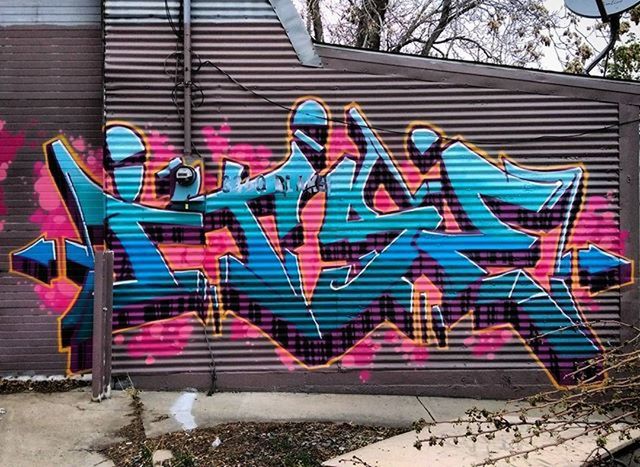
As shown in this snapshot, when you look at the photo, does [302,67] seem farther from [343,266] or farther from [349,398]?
[349,398]

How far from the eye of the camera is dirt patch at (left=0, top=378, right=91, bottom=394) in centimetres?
609

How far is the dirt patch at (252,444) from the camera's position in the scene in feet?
14.7

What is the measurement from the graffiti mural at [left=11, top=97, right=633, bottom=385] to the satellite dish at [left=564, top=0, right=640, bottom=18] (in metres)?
1.86

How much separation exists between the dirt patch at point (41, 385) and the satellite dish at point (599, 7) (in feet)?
22.5

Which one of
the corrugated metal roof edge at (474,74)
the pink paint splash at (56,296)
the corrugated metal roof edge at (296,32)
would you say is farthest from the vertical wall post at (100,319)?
the corrugated metal roof edge at (474,74)

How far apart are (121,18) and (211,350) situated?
359cm

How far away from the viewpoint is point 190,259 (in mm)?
6152

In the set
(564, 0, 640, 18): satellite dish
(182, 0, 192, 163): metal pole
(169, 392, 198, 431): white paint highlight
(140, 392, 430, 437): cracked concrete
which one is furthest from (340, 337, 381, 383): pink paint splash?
(564, 0, 640, 18): satellite dish

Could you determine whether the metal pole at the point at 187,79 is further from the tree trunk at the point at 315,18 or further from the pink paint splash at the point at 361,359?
the tree trunk at the point at 315,18

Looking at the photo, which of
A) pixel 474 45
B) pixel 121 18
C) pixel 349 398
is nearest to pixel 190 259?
pixel 349 398

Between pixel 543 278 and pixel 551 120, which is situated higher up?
pixel 551 120

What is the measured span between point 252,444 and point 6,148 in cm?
418

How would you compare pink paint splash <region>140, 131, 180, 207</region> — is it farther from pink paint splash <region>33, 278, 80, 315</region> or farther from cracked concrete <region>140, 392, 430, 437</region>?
cracked concrete <region>140, 392, 430, 437</region>

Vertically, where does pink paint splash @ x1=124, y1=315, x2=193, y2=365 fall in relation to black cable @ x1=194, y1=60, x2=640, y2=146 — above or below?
below
